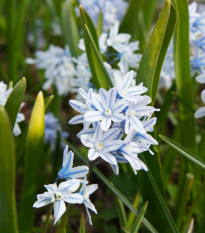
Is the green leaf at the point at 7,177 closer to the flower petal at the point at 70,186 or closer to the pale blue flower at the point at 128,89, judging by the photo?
the flower petal at the point at 70,186

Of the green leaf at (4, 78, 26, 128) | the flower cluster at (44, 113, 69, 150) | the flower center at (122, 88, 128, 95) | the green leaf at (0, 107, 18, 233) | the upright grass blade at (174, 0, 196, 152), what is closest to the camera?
the green leaf at (0, 107, 18, 233)

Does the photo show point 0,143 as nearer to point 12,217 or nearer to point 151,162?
point 12,217

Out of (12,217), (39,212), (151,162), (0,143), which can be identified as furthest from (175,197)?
(0,143)

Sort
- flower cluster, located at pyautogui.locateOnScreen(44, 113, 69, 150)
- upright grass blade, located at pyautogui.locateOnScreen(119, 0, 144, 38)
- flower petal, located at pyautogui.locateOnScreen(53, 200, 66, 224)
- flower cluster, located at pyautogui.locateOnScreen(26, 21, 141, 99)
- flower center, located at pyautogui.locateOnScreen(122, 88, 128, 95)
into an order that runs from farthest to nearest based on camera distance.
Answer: flower cluster, located at pyautogui.locateOnScreen(44, 113, 69, 150)
upright grass blade, located at pyautogui.locateOnScreen(119, 0, 144, 38)
flower cluster, located at pyautogui.locateOnScreen(26, 21, 141, 99)
flower center, located at pyautogui.locateOnScreen(122, 88, 128, 95)
flower petal, located at pyautogui.locateOnScreen(53, 200, 66, 224)

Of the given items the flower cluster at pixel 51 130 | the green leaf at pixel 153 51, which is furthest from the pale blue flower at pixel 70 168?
the flower cluster at pixel 51 130

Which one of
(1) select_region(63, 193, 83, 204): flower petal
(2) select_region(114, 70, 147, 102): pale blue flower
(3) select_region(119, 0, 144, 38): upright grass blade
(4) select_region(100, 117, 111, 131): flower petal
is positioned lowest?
(1) select_region(63, 193, 83, 204): flower petal

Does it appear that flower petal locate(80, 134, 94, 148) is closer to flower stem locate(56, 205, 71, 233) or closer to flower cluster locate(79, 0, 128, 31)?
flower stem locate(56, 205, 71, 233)

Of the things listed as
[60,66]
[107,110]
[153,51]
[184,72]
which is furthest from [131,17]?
[107,110]

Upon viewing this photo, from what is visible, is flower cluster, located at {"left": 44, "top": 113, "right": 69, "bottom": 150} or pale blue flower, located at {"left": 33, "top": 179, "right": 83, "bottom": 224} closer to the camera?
pale blue flower, located at {"left": 33, "top": 179, "right": 83, "bottom": 224}

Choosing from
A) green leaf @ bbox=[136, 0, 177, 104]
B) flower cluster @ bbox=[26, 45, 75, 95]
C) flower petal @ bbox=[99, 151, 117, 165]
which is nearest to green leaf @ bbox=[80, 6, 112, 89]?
green leaf @ bbox=[136, 0, 177, 104]
